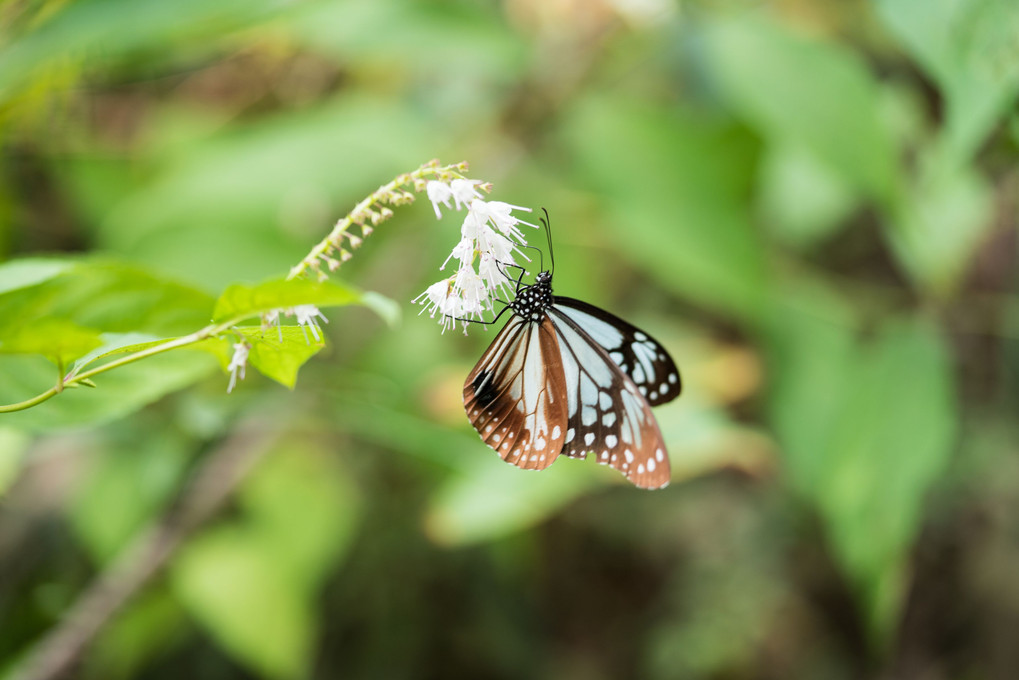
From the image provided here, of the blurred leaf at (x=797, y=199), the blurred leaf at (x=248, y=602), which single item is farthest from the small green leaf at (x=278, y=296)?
the blurred leaf at (x=797, y=199)

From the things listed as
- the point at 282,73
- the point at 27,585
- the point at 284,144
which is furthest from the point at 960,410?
the point at 27,585

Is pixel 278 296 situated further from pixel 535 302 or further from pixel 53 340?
pixel 535 302

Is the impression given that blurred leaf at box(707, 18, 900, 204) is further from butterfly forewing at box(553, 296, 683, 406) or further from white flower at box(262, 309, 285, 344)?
white flower at box(262, 309, 285, 344)

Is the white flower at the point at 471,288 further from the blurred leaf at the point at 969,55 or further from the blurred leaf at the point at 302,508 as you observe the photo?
the blurred leaf at the point at 302,508

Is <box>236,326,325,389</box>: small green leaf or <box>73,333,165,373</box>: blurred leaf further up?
<box>236,326,325,389</box>: small green leaf

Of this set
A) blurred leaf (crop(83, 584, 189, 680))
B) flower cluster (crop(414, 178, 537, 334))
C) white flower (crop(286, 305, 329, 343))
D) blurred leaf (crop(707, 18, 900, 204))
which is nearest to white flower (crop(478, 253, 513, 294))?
flower cluster (crop(414, 178, 537, 334))

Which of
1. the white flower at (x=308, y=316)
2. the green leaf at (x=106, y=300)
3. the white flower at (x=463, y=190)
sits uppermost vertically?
the white flower at (x=463, y=190)

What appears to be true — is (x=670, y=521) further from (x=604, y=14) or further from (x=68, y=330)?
(x=68, y=330)
